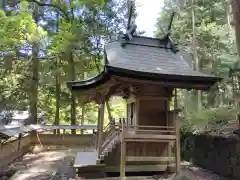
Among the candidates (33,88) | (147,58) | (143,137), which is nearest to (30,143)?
(33,88)

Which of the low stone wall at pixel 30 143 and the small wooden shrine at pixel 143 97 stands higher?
the small wooden shrine at pixel 143 97

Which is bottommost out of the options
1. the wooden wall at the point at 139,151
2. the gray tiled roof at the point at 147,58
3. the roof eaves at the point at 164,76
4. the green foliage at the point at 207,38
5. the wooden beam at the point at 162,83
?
the wooden wall at the point at 139,151

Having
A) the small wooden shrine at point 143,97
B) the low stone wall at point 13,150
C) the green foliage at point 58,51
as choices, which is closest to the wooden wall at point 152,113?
the small wooden shrine at point 143,97

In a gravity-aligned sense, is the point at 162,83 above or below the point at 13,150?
above

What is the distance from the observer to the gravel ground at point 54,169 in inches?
312

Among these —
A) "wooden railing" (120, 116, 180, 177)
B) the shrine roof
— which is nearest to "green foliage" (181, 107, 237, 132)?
"wooden railing" (120, 116, 180, 177)

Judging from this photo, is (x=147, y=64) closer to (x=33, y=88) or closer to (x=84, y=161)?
(x=84, y=161)

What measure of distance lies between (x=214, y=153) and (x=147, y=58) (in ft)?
14.2

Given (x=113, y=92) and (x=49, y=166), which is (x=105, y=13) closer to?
(x=113, y=92)

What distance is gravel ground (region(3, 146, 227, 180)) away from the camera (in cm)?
793

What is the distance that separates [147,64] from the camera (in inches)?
303

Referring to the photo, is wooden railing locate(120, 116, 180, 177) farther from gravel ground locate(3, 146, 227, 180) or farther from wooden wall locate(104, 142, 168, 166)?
gravel ground locate(3, 146, 227, 180)

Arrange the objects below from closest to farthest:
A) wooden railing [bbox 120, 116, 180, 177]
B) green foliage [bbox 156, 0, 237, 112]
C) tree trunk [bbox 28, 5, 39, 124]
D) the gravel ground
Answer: wooden railing [bbox 120, 116, 180, 177] → the gravel ground → tree trunk [bbox 28, 5, 39, 124] → green foliage [bbox 156, 0, 237, 112]

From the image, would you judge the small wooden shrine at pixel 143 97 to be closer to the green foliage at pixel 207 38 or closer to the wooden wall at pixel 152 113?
the wooden wall at pixel 152 113
